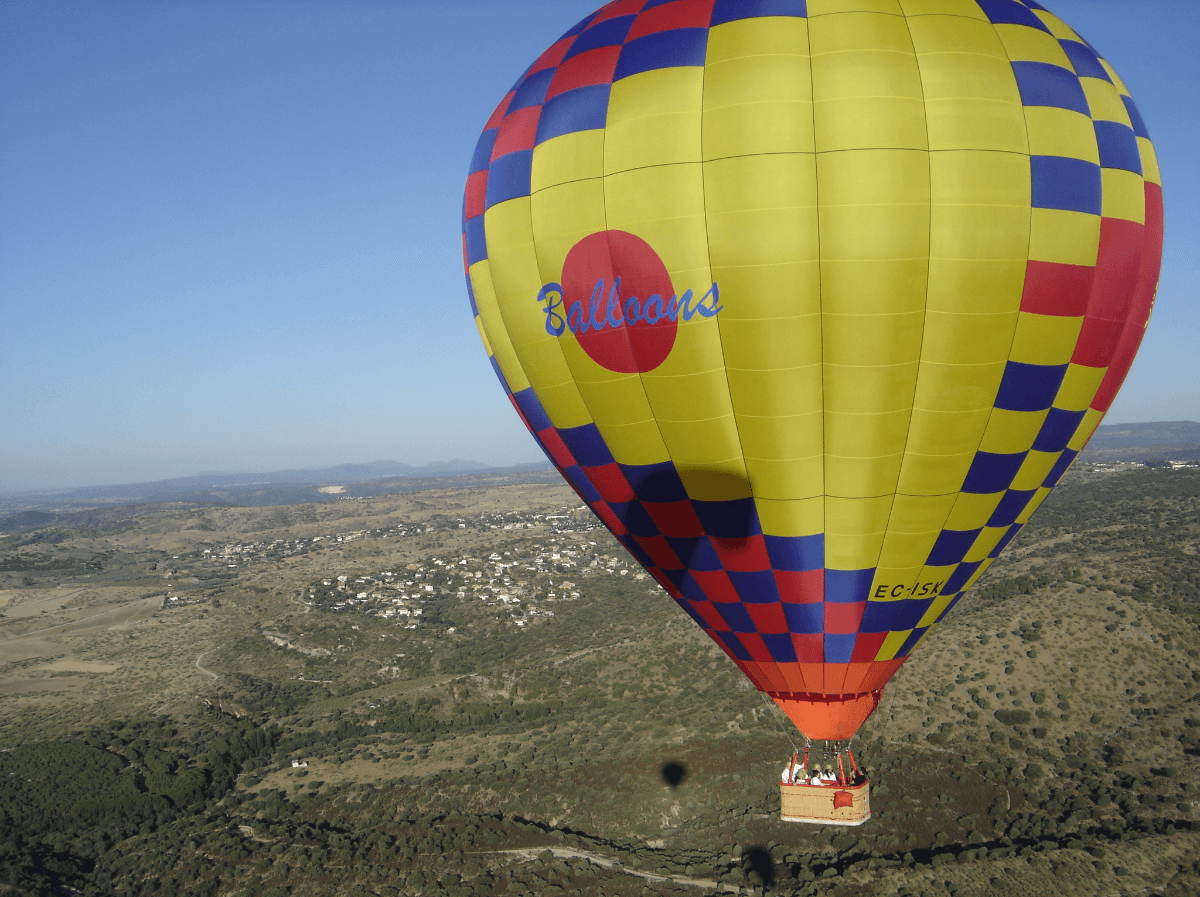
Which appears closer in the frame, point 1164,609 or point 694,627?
point 1164,609

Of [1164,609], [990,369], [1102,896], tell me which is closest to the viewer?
[990,369]

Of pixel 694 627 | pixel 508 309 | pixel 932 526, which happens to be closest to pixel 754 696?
pixel 694 627

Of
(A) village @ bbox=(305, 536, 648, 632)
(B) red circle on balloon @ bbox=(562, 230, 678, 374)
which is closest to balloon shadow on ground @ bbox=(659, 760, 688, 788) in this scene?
(B) red circle on balloon @ bbox=(562, 230, 678, 374)

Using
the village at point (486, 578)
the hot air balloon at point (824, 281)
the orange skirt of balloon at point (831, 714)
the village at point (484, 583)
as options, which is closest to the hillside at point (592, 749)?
the village at point (484, 583)

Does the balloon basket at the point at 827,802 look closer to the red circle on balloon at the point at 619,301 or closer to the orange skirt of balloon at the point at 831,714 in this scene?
the orange skirt of balloon at the point at 831,714

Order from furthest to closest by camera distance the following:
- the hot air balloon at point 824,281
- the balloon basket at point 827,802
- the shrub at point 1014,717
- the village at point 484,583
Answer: the village at point 484,583
the shrub at point 1014,717
the balloon basket at point 827,802
the hot air balloon at point 824,281

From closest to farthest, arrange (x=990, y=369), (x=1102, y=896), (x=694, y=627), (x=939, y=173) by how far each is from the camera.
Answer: (x=939, y=173) → (x=990, y=369) → (x=1102, y=896) → (x=694, y=627)

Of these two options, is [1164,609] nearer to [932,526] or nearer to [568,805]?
[568,805]

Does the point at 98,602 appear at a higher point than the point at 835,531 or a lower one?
lower
